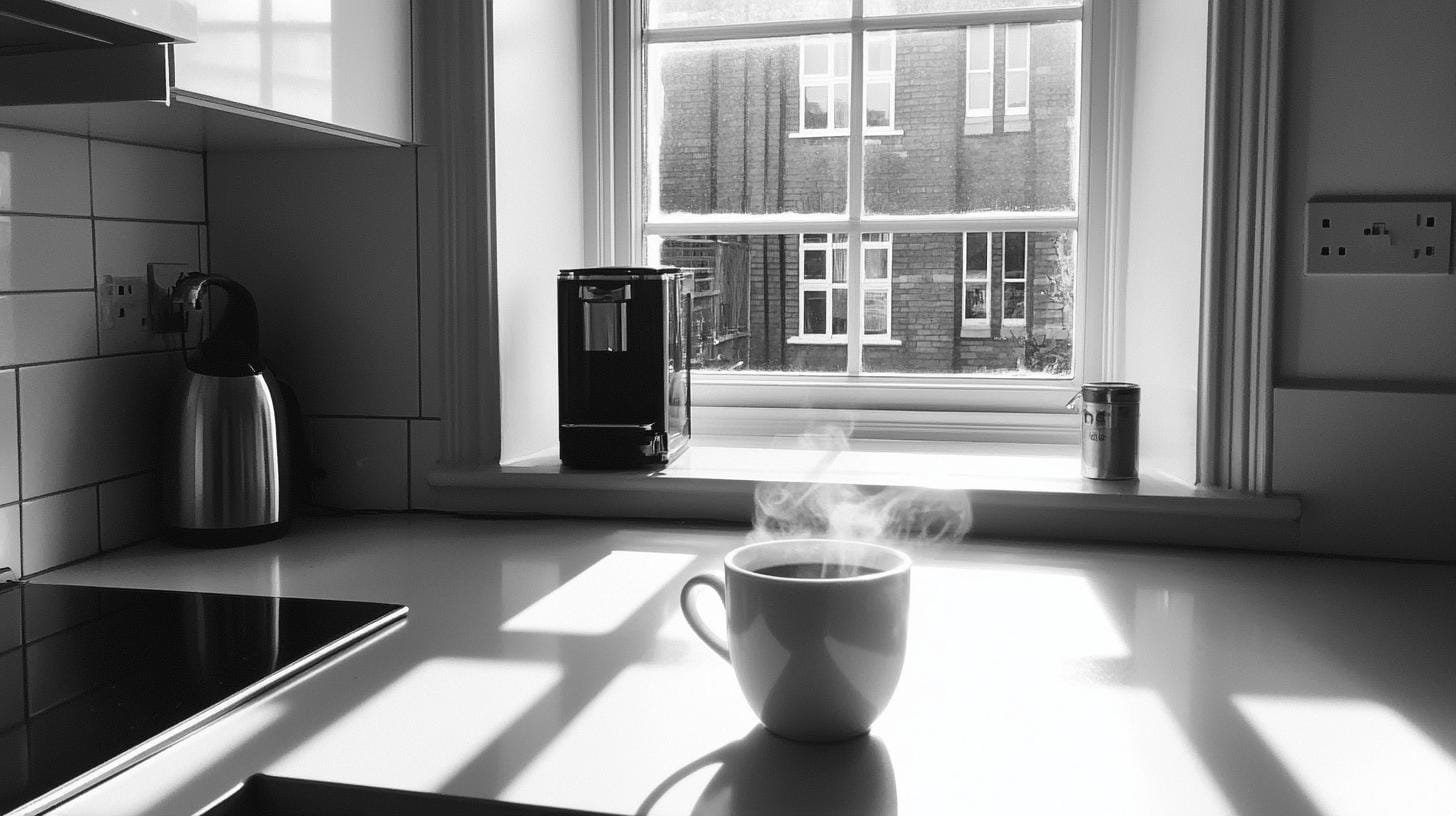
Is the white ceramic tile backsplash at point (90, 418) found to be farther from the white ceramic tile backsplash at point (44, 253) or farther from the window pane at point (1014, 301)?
the window pane at point (1014, 301)

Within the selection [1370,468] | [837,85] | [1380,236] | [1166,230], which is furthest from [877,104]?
[1370,468]

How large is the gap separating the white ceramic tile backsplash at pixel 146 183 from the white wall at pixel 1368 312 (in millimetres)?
1329

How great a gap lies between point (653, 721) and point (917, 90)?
4.18ft

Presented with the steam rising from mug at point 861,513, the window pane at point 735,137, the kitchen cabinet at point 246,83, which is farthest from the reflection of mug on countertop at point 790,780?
the window pane at point 735,137

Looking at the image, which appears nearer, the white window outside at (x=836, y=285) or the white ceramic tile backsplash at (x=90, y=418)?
the white ceramic tile backsplash at (x=90, y=418)

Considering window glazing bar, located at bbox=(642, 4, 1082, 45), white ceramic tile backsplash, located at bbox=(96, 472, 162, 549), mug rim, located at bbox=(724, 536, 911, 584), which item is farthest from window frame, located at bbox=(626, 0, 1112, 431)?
mug rim, located at bbox=(724, 536, 911, 584)

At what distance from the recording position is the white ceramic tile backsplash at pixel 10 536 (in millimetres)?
1213

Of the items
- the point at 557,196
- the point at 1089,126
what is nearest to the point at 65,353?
the point at 557,196

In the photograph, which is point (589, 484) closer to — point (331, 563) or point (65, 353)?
point (331, 563)

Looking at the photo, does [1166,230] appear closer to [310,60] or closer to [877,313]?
[877,313]

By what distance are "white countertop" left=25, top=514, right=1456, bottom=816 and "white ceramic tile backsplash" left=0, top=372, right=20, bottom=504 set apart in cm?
10

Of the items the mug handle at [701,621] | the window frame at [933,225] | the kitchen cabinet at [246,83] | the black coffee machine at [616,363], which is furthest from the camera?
the window frame at [933,225]

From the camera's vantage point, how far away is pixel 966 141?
1.81m

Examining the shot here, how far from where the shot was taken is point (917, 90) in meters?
1.82
